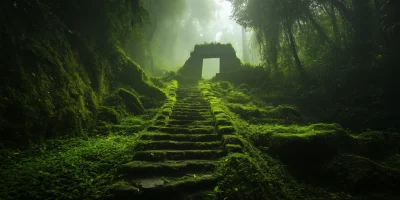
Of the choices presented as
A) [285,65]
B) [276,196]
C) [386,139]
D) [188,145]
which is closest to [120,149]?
[188,145]

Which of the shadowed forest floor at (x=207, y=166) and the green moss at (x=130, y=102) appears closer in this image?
the shadowed forest floor at (x=207, y=166)

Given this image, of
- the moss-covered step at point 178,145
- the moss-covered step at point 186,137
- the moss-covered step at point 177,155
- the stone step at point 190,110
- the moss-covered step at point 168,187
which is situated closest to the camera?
the moss-covered step at point 168,187

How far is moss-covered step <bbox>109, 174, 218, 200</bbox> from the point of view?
3.10m

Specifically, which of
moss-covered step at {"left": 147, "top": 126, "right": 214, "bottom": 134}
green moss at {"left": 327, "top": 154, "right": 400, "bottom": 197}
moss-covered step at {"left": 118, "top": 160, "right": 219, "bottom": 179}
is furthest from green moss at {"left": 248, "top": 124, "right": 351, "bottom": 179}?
moss-covered step at {"left": 118, "top": 160, "right": 219, "bottom": 179}

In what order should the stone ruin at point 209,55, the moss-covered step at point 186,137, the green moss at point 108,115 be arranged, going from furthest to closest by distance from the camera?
the stone ruin at point 209,55 → the green moss at point 108,115 → the moss-covered step at point 186,137

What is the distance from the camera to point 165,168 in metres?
3.82

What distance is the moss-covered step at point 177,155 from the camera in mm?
4180

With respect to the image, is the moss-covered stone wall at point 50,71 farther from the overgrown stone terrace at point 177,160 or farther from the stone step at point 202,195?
the stone step at point 202,195

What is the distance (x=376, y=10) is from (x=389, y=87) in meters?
4.22

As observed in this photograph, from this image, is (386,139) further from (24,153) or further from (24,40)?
(24,40)

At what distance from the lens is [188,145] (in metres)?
4.84

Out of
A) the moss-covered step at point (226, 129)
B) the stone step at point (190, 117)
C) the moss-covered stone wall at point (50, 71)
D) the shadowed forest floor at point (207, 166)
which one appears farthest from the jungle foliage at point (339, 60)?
the moss-covered stone wall at point (50, 71)

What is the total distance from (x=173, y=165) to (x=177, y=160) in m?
0.35

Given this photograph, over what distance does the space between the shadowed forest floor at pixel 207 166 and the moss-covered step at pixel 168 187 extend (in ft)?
0.05
